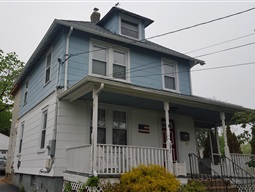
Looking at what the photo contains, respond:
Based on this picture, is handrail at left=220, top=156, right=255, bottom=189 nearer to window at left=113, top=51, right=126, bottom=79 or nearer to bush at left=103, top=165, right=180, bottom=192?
bush at left=103, top=165, right=180, bottom=192

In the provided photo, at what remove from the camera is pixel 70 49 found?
30.3 feet

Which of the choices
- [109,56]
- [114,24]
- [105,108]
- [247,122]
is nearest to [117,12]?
[114,24]

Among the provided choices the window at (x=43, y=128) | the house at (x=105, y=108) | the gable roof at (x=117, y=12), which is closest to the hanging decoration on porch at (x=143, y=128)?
the house at (x=105, y=108)

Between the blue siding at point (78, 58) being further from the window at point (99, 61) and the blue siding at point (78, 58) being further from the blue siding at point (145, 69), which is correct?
the blue siding at point (145, 69)

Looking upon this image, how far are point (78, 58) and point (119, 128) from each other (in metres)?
3.05

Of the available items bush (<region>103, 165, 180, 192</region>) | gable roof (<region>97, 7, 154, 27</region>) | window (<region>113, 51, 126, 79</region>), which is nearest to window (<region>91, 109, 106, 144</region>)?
window (<region>113, 51, 126, 79</region>)

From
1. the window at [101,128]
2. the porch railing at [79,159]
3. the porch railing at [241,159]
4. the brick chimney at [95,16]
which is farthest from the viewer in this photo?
Answer: the brick chimney at [95,16]

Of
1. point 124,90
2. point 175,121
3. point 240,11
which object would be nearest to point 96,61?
point 124,90

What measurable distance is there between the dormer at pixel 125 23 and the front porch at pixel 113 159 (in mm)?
6263

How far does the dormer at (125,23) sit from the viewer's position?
1181 cm

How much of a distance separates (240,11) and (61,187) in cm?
790

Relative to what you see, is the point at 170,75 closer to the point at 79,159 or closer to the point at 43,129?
the point at 43,129

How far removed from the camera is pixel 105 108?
9227mm

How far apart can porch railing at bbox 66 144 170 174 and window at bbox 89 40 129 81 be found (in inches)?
135
